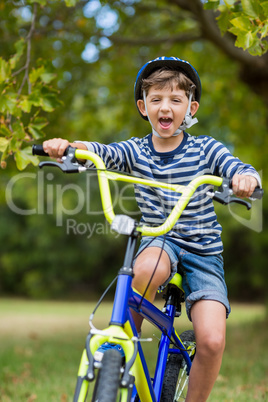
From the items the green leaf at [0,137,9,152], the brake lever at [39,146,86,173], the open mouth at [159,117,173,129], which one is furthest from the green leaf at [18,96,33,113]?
the brake lever at [39,146,86,173]

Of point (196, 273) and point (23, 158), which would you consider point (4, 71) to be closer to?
point (23, 158)

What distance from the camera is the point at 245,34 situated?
2.77 m

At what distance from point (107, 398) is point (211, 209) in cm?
116

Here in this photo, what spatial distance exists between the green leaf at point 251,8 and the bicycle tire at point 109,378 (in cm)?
198

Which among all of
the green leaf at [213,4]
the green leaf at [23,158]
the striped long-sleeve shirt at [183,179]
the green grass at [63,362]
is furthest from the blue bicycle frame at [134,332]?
the green leaf at [213,4]

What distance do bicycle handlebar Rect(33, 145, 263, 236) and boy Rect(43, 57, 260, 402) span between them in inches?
6.4

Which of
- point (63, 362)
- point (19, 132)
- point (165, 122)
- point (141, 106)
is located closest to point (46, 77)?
point (19, 132)

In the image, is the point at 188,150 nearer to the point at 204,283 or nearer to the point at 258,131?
the point at 204,283

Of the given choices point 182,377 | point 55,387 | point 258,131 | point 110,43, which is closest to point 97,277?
point 258,131

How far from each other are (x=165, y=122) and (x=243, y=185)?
2.07 ft

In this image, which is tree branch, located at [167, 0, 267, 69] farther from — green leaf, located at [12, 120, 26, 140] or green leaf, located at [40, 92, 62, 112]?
green leaf, located at [12, 120, 26, 140]

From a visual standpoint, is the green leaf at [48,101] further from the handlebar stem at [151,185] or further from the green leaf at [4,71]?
the handlebar stem at [151,185]

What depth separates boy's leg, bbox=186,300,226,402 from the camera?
7.03 feet

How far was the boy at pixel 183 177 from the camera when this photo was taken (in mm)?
2232
